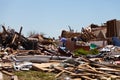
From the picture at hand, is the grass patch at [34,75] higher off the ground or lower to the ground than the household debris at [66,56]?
lower

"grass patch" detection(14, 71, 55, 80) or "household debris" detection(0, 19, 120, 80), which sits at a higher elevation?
"household debris" detection(0, 19, 120, 80)

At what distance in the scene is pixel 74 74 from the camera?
10.6 metres

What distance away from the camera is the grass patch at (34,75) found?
10683 millimetres

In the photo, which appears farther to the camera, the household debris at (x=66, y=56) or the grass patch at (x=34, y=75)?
the household debris at (x=66, y=56)

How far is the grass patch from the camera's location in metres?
10.7

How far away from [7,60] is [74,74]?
5.26 m

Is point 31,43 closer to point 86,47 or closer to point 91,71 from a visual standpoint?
point 86,47

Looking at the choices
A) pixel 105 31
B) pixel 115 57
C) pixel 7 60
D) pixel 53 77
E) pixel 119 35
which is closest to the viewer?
pixel 53 77

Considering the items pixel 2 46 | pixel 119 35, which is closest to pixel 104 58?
pixel 2 46

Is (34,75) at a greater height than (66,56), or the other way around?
(66,56)

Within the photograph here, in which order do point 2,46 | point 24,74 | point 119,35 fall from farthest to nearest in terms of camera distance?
1. point 119,35
2. point 2,46
3. point 24,74

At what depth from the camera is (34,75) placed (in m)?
11.2

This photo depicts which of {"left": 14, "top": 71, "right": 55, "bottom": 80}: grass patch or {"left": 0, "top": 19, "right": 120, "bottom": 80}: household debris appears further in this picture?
{"left": 0, "top": 19, "right": 120, "bottom": 80}: household debris

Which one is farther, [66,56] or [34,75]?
[66,56]
